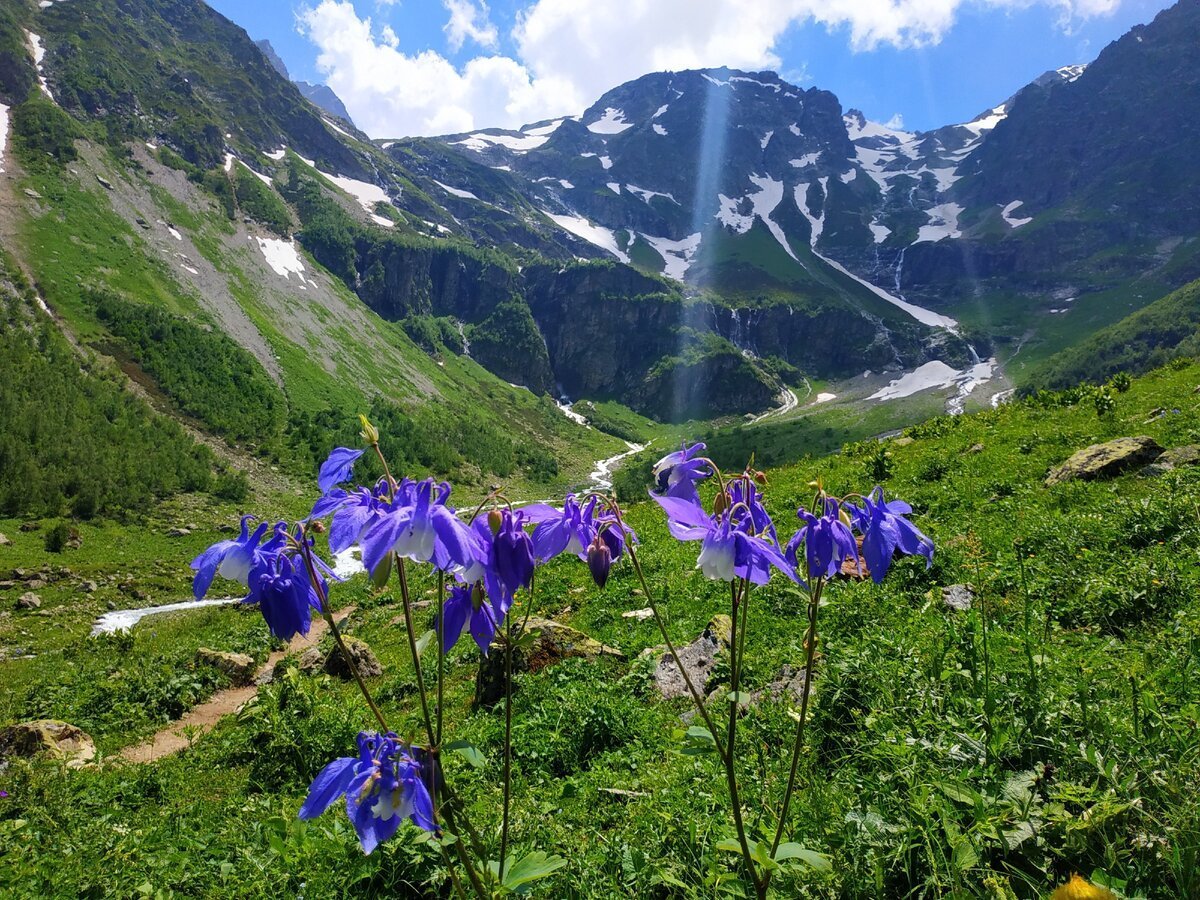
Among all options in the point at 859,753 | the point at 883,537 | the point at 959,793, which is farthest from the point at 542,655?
the point at 883,537

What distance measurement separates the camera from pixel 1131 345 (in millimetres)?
122312

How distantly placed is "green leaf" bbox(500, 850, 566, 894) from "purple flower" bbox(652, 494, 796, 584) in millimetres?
1166

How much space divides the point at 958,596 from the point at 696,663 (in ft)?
10.0

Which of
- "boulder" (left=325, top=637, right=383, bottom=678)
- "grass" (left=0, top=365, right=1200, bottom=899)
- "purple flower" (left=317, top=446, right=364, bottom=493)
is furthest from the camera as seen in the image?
"boulder" (left=325, top=637, right=383, bottom=678)

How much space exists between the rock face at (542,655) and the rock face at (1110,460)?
25.4 feet

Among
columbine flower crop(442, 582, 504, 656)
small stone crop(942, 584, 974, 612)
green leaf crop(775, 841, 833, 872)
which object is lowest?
small stone crop(942, 584, 974, 612)

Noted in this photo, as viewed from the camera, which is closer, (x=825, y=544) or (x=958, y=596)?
(x=825, y=544)

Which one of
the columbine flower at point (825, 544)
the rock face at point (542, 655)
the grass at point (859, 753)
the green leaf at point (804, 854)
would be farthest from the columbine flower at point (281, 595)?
the rock face at point (542, 655)

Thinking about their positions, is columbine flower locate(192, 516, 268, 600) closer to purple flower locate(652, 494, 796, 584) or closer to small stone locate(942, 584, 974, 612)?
purple flower locate(652, 494, 796, 584)

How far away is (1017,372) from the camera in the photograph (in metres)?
140

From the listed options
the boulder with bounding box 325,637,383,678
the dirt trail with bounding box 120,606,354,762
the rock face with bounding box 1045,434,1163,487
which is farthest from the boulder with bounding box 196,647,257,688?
the rock face with bounding box 1045,434,1163,487

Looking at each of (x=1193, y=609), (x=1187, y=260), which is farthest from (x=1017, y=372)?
(x=1193, y=609)

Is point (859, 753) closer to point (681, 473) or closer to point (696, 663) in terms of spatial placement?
point (681, 473)

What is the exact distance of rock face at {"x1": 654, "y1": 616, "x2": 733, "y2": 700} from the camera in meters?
6.59
